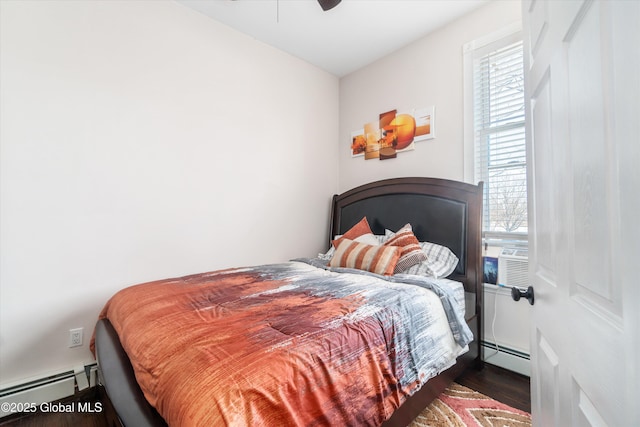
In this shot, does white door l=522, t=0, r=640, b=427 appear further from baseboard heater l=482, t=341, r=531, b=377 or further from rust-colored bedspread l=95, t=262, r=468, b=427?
baseboard heater l=482, t=341, r=531, b=377

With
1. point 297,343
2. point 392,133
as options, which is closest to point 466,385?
point 297,343

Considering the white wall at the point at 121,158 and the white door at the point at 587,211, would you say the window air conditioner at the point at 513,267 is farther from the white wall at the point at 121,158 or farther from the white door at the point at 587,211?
the white wall at the point at 121,158

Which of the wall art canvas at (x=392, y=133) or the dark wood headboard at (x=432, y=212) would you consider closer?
the dark wood headboard at (x=432, y=212)

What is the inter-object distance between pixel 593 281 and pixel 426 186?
2.14 metres

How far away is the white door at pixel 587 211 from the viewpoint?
39 cm

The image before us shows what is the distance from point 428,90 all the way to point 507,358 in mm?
2386

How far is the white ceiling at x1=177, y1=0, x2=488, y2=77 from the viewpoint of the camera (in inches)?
93.5

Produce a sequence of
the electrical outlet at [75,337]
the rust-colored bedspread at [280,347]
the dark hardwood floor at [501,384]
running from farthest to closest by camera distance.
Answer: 1. the electrical outlet at [75,337]
2. the dark hardwood floor at [501,384]
3. the rust-colored bedspread at [280,347]

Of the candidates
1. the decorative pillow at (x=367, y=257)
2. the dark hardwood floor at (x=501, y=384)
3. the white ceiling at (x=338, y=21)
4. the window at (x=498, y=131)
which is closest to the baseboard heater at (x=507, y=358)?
the dark hardwood floor at (x=501, y=384)

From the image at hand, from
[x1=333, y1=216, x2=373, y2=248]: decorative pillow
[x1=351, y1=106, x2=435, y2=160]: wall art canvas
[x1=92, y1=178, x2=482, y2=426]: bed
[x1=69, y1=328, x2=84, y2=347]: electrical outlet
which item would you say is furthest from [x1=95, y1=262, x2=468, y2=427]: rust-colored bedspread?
[x1=351, y1=106, x2=435, y2=160]: wall art canvas

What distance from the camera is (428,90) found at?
2.72m

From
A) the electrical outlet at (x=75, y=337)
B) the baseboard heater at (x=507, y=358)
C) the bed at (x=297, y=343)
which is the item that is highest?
the bed at (x=297, y=343)

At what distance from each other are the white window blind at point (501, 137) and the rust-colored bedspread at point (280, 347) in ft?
3.45

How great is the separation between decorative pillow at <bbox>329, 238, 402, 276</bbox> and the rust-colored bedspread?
0.32 meters
